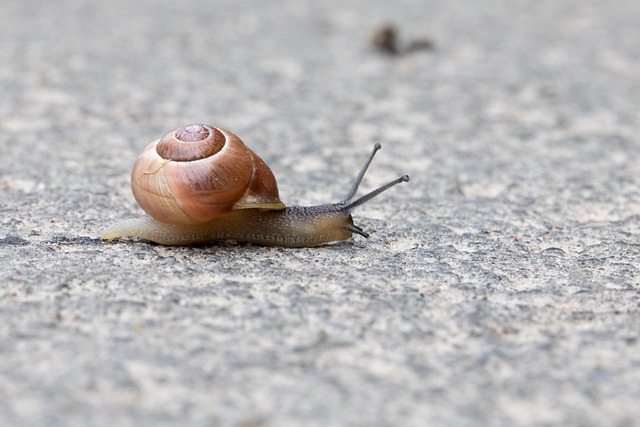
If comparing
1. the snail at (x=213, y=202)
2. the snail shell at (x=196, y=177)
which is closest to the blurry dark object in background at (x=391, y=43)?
the snail at (x=213, y=202)

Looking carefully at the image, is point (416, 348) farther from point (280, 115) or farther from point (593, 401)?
point (280, 115)

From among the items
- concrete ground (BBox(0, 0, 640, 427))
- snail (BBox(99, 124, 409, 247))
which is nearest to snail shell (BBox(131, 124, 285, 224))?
snail (BBox(99, 124, 409, 247))

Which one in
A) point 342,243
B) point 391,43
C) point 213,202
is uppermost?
point 391,43

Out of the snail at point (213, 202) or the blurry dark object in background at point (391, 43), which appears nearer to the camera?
the snail at point (213, 202)

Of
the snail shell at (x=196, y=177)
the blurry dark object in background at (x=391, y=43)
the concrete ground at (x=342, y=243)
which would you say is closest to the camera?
the concrete ground at (x=342, y=243)

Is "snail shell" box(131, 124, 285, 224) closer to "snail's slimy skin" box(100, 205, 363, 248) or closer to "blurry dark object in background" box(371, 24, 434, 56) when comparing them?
"snail's slimy skin" box(100, 205, 363, 248)

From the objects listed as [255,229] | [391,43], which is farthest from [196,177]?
[391,43]

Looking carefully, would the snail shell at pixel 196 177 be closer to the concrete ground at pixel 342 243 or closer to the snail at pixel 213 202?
the snail at pixel 213 202

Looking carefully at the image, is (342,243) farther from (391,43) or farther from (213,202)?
(391,43)
